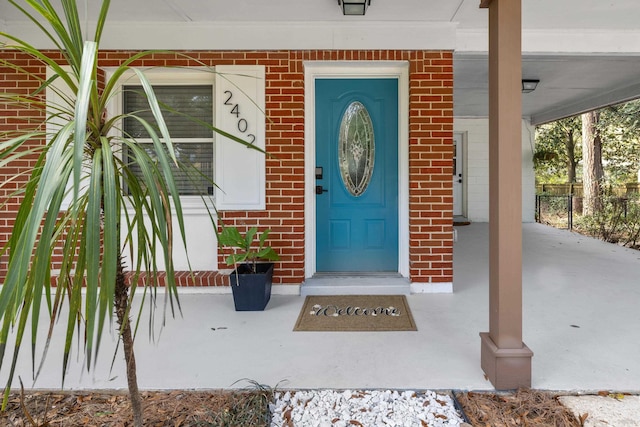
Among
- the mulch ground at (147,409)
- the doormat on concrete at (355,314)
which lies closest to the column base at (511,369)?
the doormat on concrete at (355,314)

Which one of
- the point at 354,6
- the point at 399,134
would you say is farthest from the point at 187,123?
the point at 399,134

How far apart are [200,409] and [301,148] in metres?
2.37

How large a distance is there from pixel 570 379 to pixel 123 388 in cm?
223

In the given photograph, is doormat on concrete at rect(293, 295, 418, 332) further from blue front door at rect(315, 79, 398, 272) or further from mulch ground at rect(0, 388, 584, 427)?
mulch ground at rect(0, 388, 584, 427)

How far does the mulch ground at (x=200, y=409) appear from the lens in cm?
166

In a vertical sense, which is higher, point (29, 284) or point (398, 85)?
point (398, 85)

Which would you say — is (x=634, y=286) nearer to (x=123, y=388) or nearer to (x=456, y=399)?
(x=456, y=399)

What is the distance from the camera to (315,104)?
149 inches

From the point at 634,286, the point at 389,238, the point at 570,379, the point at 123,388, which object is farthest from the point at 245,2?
the point at 634,286

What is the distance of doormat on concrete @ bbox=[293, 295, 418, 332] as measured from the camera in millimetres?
2764

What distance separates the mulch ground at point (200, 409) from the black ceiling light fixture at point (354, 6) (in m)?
2.71

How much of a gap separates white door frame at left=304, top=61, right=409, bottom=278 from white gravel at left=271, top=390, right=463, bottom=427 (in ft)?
6.17

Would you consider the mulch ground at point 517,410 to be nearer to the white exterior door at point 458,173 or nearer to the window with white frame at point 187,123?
the window with white frame at point 187,123

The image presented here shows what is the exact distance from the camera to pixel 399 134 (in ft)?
12.2
